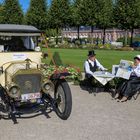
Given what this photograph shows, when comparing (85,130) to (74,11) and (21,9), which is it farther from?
(21,9)

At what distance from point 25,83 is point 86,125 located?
154 centimetres

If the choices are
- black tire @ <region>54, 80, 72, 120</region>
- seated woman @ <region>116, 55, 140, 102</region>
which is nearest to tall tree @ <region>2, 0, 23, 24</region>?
seated woman @ <region>116, 55, 140, 102</region>

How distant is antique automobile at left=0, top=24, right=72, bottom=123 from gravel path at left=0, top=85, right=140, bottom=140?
253mm

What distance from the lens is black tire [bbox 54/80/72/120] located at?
24.3 feet

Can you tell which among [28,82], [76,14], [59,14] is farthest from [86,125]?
[59,14]

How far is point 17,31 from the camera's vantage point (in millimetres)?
8391

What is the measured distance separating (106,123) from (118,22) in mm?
39965

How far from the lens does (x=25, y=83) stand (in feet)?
24.3

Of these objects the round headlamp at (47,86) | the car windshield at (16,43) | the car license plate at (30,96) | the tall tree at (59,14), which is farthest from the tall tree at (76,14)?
the car license plate at (30,96)

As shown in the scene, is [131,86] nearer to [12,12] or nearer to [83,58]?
[83,58]

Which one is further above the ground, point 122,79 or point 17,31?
point 17,31

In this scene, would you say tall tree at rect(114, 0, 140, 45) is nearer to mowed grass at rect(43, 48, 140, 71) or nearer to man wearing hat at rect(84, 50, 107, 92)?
mowed grass at rect(43, 48, 140, 71)

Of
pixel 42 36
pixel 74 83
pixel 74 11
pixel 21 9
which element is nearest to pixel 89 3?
pixel 74 11

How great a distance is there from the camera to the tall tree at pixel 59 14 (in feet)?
166
